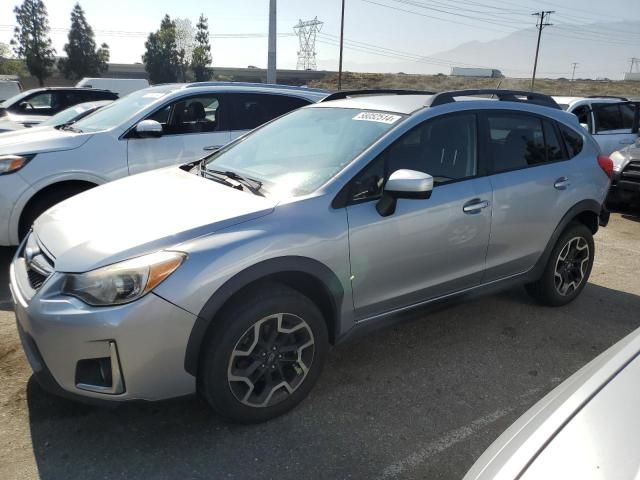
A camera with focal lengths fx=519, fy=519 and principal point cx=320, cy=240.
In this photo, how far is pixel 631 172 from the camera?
306 inches

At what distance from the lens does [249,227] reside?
2.54 meters

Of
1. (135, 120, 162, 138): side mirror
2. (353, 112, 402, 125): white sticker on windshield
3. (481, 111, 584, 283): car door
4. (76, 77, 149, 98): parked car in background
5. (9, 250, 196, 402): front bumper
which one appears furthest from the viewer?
(76, 77, 149, 98): parked car in background

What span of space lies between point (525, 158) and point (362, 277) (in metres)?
1.76

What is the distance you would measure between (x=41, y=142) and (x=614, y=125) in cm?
929

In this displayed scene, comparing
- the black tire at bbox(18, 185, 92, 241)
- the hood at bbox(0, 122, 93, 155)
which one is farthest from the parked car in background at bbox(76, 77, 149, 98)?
the black tire at bbox(18, 185, 92, 241)

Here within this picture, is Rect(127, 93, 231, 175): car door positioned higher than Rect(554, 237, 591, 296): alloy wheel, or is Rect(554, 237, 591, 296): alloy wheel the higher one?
Rect(127, 93, 231, 175): car door

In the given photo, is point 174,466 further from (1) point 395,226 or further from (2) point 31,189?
(2) point 31,189

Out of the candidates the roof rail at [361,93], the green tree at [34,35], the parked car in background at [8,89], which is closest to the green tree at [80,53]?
the green tree at [34,35]

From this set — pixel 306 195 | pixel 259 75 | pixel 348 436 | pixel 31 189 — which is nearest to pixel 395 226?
→ pixel 306 195

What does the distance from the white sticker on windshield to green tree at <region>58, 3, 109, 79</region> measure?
6843 cm

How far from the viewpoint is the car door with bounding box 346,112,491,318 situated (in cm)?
290

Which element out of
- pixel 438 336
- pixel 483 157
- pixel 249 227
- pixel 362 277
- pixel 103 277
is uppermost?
pixel 483 157

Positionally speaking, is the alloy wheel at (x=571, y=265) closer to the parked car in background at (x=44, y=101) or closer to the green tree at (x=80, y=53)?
the parked car in background at (x=44, y=101)

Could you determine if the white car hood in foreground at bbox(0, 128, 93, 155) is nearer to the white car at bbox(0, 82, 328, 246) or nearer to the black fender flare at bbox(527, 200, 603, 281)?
the white car at bbox(0, 82, 328, 246)
